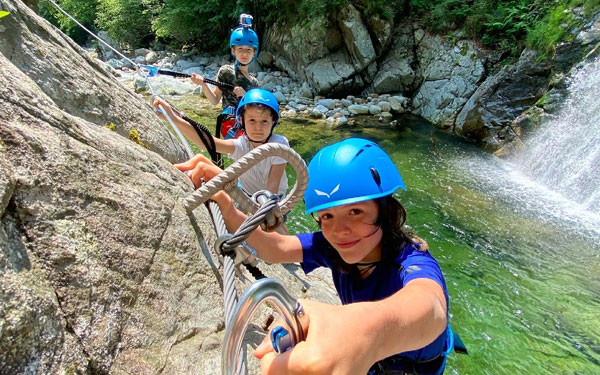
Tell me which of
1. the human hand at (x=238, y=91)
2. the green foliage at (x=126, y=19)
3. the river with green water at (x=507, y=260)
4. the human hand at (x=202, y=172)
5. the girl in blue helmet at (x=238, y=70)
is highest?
the green foliage at (x=126, y=19)

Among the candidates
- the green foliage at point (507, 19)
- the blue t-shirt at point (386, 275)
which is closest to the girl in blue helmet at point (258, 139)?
the blue t-shirt at point (386, 275)

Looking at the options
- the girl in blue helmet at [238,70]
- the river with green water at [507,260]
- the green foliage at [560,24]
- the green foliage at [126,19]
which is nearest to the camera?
the river with green water at [507,260]

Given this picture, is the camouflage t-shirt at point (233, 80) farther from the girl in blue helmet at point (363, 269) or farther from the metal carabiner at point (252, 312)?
the metal carabiner at point (252, 312)

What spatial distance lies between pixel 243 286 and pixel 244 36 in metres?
4.31

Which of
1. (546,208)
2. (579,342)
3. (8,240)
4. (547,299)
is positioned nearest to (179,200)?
(8,240)

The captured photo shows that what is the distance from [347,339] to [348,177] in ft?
2.92

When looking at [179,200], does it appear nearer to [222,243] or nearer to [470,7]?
[222,243]

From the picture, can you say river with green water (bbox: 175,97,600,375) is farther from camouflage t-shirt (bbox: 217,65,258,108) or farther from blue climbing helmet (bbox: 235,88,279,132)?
blue climbing helmet (bbox: 235,88,279,132)

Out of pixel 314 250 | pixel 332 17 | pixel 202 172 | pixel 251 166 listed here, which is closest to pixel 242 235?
pixel 251 166

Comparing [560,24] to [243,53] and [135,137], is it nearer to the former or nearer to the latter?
[243,53]

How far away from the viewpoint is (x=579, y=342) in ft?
13.1

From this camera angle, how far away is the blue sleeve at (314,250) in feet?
6.68

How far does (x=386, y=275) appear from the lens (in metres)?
1.72

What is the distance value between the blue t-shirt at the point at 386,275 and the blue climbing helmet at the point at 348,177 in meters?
0.34
